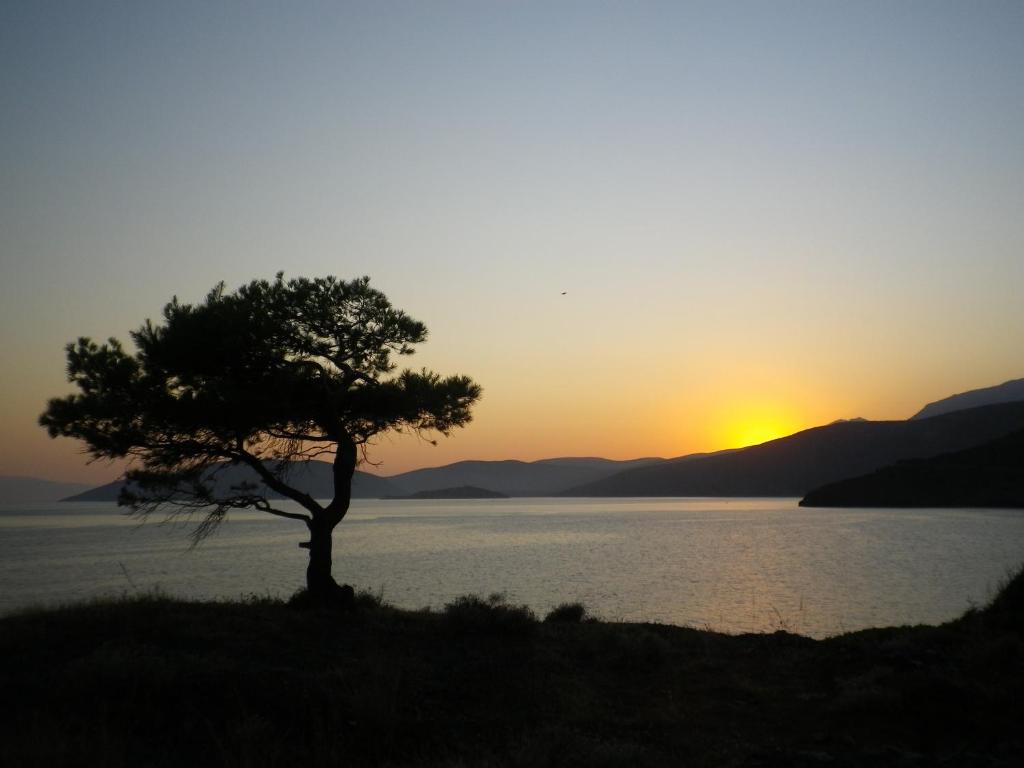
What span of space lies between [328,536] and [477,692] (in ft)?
28.1

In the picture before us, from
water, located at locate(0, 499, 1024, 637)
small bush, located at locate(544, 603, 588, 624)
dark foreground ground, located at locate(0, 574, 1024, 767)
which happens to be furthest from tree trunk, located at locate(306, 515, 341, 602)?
water, located at locate(0, 499, 1024, 637)

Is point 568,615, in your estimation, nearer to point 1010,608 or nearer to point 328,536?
point 328,536

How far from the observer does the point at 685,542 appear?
8444cm

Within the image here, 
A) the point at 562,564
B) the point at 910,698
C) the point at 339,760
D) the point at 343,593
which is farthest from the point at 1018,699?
the point at 562,564

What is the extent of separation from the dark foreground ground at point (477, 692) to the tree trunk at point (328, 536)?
1514 mm

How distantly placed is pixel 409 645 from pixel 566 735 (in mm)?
5757

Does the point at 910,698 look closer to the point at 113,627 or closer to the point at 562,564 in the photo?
the point at 113,627

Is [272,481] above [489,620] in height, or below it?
above

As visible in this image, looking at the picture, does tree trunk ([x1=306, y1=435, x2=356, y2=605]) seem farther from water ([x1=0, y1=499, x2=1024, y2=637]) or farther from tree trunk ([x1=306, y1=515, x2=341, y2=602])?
water ([x1=0, y1=499, x2=1024, y2=637])

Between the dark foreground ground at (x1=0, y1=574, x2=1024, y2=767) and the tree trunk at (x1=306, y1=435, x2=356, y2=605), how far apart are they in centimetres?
151

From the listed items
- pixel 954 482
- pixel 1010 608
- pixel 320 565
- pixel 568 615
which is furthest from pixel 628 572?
pixel 954 482

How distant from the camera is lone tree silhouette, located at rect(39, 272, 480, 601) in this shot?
61.9 feet

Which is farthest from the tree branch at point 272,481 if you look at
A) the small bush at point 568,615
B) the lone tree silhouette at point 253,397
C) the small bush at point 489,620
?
the small bush at point 568,615

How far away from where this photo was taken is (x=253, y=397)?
61.6 ft
